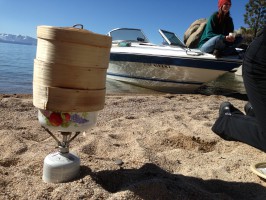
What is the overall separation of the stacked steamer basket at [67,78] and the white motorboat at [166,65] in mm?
6755

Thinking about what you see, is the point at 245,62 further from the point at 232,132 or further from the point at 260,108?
the point at 232,132

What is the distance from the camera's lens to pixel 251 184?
258 centimetres

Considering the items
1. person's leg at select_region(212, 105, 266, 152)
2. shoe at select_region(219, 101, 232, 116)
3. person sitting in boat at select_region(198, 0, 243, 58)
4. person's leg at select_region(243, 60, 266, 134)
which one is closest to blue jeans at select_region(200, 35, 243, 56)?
person sitting in boat at select_region(198, 0, 243, 58)

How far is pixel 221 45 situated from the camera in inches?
315

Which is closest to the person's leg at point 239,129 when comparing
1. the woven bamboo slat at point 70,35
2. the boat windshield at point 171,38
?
the woven bamboo slat at point 70,35

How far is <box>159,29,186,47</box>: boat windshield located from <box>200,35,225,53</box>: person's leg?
2.29 metres

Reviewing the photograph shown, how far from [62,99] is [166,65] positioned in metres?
7.53

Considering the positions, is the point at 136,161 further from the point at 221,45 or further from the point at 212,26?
the point at 221,45

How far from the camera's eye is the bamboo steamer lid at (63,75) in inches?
81.4

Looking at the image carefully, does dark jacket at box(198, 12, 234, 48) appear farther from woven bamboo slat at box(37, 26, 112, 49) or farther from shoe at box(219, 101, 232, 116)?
woven bamboo slat at box(37, 26, 112, 49)

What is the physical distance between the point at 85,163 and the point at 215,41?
609 centimetres

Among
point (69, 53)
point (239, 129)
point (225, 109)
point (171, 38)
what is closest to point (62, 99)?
point (69, 53)

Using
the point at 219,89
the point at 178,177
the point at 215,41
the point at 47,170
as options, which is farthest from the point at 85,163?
the point at 219,89

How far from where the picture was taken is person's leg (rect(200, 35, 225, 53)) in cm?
775
